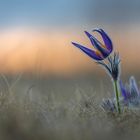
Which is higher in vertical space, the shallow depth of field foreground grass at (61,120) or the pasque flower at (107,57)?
the pasque flower at (107,57)

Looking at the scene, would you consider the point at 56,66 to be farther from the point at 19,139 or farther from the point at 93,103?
the point at 19,139

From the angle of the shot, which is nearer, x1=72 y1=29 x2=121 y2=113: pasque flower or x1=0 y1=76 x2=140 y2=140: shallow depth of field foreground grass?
x1=0 y1=76 x2=140 y2=140: shallow depth of field foreground grass

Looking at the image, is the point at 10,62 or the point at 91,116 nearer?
the point at 91,116

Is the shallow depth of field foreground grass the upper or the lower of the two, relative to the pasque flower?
lower

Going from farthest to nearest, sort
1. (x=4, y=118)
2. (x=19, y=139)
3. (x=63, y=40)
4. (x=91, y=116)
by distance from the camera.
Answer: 1. (x=63, y=40)
2. (x=91, y=116)
3. (x=4, y=118)
4. (x=19, y=139)

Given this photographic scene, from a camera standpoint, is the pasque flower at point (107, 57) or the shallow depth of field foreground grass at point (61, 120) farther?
the pasque flower at point (107, 57)

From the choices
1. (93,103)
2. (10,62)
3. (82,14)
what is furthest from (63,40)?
(93,103)

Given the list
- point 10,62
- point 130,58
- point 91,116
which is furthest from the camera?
point 130,58

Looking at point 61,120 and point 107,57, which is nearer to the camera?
point 61,120

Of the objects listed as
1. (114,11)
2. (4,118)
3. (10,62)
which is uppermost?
(114,11)

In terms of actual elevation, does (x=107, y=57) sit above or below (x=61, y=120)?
above

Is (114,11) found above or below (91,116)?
above
